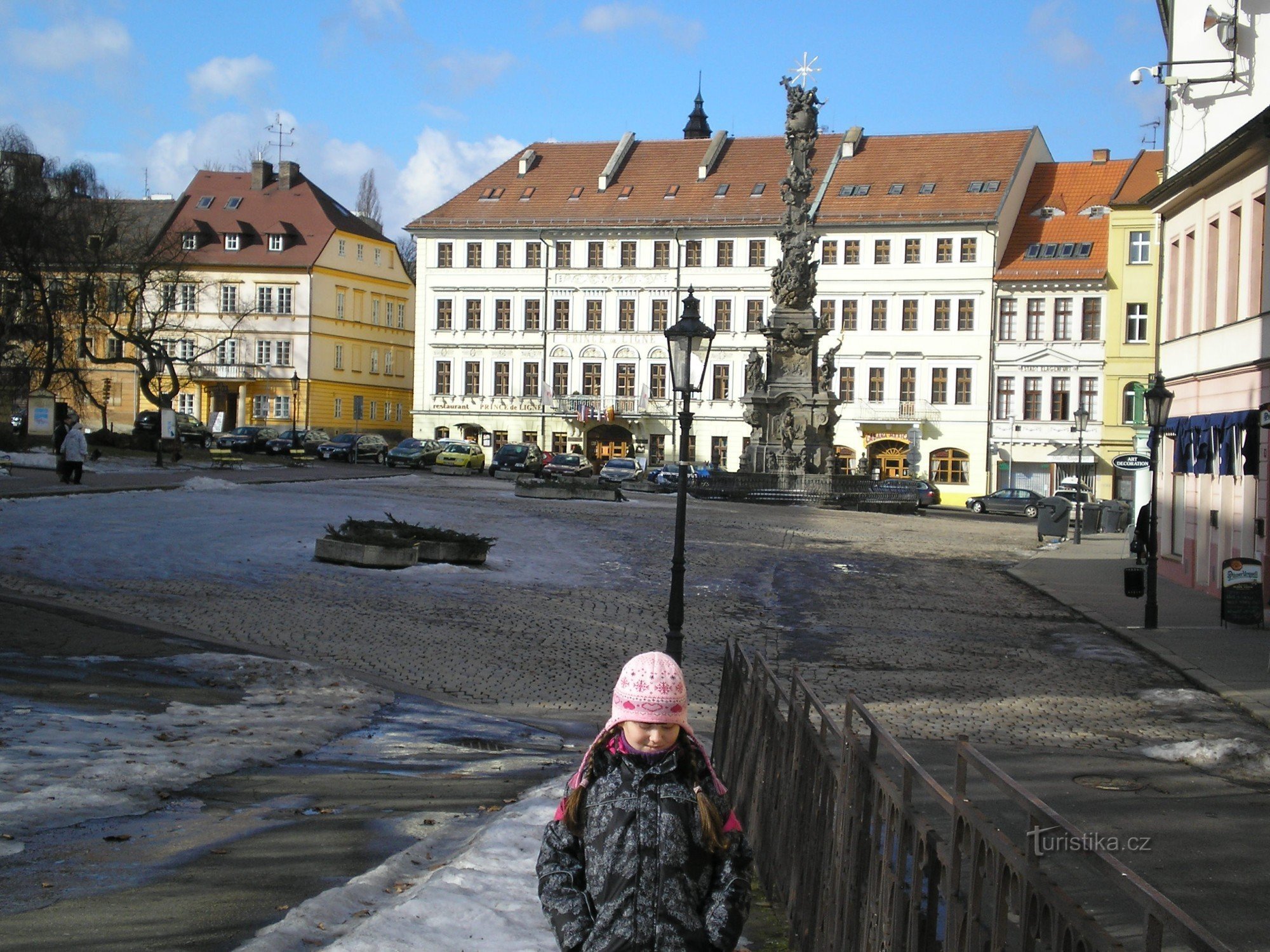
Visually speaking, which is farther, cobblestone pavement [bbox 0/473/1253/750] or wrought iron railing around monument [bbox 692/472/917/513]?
wrought iron railing around monument [bbox 692/472/917/513]

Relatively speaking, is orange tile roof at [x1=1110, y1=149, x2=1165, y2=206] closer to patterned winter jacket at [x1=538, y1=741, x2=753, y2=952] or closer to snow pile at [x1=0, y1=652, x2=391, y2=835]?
snow pile at [x1=0, y1=652, x2=391, y2=835]

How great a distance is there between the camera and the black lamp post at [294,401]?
230 feet

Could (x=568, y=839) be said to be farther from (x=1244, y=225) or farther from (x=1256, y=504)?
(x=1244, y=225)

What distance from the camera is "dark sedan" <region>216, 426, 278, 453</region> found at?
230ft

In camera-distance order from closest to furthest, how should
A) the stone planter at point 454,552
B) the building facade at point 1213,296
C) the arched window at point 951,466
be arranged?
the stone planter at point 454,552, the building facade at point 1213,296, the arched window at point 951,466

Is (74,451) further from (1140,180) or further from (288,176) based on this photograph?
(288,176)

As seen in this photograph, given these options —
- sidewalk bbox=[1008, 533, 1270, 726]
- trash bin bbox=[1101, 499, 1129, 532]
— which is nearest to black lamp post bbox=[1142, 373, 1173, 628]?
sidewalk bbox=[1008, 533, 1270, 726]

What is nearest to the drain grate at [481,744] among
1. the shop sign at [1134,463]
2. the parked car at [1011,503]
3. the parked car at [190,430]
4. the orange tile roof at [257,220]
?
the shop sign at [1134,463]

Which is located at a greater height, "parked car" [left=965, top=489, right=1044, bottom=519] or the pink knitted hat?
the pink knitted hat

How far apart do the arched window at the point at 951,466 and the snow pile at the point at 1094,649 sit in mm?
54700

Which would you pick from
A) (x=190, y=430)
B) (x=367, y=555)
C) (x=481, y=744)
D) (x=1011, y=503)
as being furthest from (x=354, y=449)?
(x=481, y=744)

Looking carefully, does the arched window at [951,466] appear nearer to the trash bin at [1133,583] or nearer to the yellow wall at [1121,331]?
the yellow wall at [1121,331]

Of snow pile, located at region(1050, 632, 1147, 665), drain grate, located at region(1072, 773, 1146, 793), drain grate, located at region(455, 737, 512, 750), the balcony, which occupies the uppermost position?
the balcony

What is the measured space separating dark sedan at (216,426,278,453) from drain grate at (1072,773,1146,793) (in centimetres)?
6308
